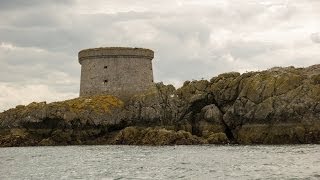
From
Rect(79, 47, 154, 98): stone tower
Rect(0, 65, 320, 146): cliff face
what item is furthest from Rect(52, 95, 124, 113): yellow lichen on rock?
Rect(79, 47, 154, 98): stone tower

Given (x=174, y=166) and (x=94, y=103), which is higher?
(x=94, y=103)

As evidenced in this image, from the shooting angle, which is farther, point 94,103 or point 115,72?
point 115,72

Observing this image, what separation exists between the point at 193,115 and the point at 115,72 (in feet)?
53.3

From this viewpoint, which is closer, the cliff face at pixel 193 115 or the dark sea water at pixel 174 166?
the dark sea water at pixel 174 166

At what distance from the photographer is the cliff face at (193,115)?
4969 cm

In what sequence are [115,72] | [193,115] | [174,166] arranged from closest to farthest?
1. [174,166]
2. [193,115]
3. [115,72]

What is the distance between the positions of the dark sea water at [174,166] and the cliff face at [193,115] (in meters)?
10.8

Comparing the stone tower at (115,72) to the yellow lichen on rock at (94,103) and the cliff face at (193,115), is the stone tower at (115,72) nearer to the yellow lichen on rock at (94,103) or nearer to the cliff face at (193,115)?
the yellow lichen on rock at (94,103)

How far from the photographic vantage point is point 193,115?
56938 mm

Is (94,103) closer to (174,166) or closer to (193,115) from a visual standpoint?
(193,115)

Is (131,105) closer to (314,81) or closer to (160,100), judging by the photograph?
(160,100)

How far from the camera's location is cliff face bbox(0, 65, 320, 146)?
49688 mm

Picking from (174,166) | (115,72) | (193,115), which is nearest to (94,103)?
(115,72)

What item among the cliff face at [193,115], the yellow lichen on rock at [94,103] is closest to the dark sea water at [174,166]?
the cliff face at [193,115]
